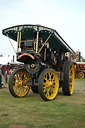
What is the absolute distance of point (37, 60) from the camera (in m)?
6.40

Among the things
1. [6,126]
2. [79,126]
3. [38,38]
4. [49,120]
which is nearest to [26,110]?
[49,120]

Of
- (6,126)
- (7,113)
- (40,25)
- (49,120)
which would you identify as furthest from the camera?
(40,25)

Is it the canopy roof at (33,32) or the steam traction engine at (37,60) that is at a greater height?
the canopy roof at (33,32)

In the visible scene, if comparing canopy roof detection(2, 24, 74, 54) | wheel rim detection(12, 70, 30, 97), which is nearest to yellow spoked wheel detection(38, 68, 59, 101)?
wheel rim detection(12, 70, 30, 97)

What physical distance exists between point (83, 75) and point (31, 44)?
48.7 feet

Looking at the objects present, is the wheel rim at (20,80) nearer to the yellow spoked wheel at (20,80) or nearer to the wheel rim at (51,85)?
the yellow spoked wheel at (20,80)

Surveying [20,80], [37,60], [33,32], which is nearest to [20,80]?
[20,80]

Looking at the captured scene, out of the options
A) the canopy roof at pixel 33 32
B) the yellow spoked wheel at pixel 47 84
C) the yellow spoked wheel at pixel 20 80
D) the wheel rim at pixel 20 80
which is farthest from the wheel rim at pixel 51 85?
the canopy roof at pixel 33 32

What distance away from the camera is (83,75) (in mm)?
20250

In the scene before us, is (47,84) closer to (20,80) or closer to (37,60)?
(37,60)

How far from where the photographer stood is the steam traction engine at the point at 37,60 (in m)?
6.07

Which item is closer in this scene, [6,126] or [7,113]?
[6,126]

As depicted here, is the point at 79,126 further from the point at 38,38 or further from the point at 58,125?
the point at 38,38

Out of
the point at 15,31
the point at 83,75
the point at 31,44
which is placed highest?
the point at 15,31
